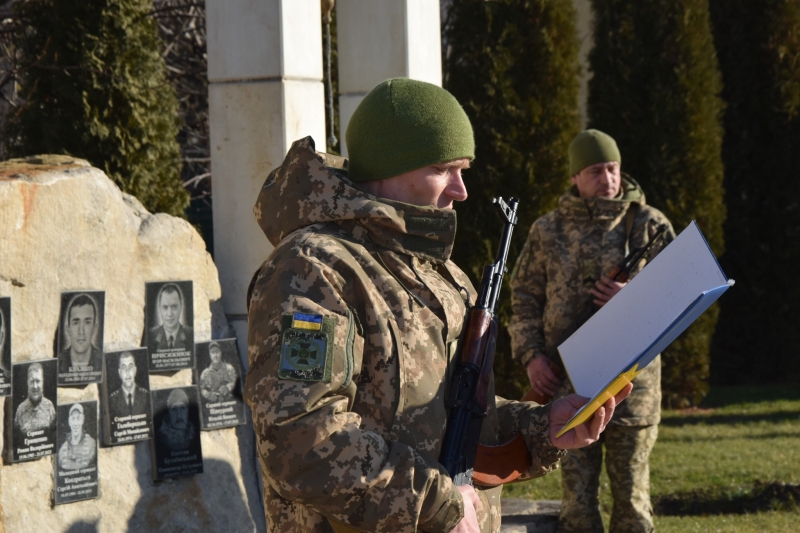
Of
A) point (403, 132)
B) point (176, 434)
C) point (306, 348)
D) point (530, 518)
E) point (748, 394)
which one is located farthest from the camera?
point (748, 394)

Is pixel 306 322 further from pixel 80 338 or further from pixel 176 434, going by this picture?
pixel 176 434

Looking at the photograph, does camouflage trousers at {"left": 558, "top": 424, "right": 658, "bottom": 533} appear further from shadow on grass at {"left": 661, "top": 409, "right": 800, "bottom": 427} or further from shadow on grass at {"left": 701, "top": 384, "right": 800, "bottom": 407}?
shadow on grass at {"left": 701, "top": 384, "right": 800, "bottom": 407}

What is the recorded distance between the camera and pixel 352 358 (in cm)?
184

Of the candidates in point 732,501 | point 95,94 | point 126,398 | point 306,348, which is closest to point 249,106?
point 95,94

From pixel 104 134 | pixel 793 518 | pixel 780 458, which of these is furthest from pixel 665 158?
pixel 104 134

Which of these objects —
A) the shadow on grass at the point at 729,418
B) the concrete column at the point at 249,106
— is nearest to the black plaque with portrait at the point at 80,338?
the concrete column at the point at 249,106

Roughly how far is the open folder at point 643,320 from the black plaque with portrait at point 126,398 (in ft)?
5.64

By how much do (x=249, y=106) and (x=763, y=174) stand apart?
7.66m

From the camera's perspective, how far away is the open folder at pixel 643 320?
199 centimetres

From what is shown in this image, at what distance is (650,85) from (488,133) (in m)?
2.23

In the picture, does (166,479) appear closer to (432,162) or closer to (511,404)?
(511,404)

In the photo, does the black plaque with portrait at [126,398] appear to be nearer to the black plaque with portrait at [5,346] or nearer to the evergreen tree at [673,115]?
the black plaque with portrait at [5,346]

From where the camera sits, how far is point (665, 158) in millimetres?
8945

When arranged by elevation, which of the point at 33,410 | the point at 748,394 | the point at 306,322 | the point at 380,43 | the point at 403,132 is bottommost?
the point at 748,394
